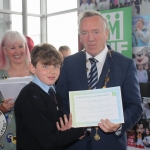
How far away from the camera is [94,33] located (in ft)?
6.70

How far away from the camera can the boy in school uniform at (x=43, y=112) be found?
1.63 meters

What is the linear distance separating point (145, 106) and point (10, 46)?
2222 mm

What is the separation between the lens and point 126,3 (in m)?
4.00

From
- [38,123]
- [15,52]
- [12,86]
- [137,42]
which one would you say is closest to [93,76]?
[38,123]

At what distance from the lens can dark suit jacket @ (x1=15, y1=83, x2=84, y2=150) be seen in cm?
163

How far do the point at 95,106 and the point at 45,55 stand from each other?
0.52 meters

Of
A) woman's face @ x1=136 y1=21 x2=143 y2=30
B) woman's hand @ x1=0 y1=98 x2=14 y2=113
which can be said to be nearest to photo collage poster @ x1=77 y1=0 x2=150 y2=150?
woman's face @ x1=136 y1=21 x2=143 y2=30

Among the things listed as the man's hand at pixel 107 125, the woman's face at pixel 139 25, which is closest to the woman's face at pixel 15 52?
the man's hand at pixel 107 125

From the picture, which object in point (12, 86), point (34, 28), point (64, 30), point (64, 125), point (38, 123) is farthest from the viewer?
point (34, 28)

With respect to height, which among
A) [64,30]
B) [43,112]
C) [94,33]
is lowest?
[43,112]

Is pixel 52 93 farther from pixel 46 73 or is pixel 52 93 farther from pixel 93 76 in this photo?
pixel 93 76

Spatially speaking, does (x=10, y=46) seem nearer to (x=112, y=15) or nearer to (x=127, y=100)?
(x=127, y=100)

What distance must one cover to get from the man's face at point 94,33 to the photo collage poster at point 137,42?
1.90 meters

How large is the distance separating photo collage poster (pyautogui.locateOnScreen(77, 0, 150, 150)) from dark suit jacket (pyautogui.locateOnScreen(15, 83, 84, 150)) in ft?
7.46
